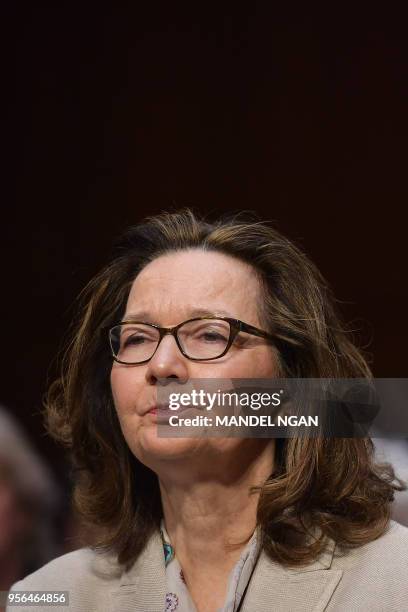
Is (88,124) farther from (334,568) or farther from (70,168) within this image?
(334,568)

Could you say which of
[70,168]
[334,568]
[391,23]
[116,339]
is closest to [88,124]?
[70,168]

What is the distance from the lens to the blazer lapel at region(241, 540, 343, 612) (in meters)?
1.48

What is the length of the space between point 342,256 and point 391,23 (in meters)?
0.44

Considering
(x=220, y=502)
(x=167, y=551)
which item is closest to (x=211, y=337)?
(x=220, y=502)

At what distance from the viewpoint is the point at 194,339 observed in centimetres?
156

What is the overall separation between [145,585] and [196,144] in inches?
33.5

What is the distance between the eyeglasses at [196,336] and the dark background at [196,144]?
0.91 feet

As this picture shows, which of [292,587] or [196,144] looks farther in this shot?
[196,144]

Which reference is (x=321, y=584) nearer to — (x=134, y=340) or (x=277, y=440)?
(x=277, y=440)

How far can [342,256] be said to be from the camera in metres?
1.74

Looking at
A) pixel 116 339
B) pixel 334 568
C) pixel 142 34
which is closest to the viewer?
pixel 334 568

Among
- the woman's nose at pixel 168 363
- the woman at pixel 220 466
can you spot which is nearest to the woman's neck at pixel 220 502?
the woman at pixel 220 466

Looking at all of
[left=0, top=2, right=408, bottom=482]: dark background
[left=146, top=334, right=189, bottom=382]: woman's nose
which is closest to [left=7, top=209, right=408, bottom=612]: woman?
[left=146, top=334, right=189, bottom=382]: woman's nose

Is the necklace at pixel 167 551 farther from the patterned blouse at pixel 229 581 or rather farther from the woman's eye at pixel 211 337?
the woman's eye at pixel 211 337
